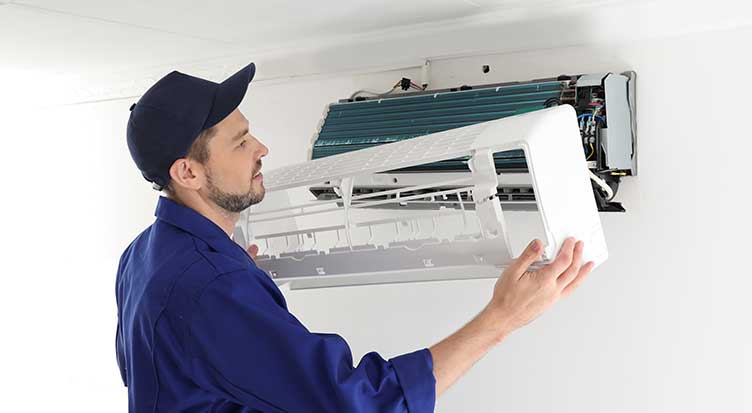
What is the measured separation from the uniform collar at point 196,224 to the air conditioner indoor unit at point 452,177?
0.65 ft

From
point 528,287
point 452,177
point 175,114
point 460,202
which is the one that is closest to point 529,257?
point 528,287

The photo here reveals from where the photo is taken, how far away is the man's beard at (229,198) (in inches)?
68.2

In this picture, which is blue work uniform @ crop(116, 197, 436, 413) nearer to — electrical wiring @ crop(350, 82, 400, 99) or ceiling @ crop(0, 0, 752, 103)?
ceiling @ crop(0, 0, 752, 103)

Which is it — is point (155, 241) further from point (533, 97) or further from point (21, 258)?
point (21, 258)

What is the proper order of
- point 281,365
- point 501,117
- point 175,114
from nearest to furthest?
point 281,365 → point 175,114 → point 501,117

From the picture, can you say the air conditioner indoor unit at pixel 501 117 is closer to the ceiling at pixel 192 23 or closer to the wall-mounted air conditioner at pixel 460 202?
the wall-mounted air conditioner at pixel 460 202

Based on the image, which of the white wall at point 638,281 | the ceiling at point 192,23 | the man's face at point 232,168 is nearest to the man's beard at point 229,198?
the man's face at point 232,168

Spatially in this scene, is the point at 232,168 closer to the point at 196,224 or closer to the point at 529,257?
the point at 196,224

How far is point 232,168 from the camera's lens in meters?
1.73

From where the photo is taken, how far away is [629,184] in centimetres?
225

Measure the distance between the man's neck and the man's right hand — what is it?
56 centimetres

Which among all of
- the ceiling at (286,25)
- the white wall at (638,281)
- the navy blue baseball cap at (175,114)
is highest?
the ceiling at (286,25)

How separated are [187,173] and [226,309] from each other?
0.34 metres

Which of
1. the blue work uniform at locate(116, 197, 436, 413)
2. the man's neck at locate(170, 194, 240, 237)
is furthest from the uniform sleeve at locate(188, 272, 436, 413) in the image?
the man's neck at locate(170, 194, 240, 237)
